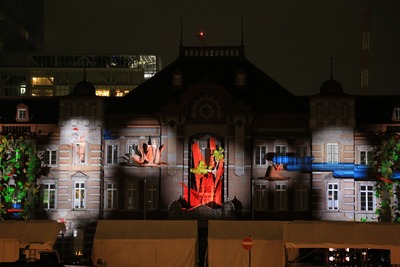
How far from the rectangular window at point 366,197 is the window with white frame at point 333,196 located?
2081mm

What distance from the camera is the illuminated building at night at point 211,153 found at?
75375 millimetres

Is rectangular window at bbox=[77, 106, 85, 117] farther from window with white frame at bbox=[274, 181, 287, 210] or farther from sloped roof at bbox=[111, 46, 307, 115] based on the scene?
window with white frame at bbox=[274, 181, 287, 210]

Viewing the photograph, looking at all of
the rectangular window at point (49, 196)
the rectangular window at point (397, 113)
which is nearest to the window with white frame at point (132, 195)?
the rectangular window at point (49, 196)

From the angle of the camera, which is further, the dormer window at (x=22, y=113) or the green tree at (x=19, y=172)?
the dormer window at (x=22, y=113)

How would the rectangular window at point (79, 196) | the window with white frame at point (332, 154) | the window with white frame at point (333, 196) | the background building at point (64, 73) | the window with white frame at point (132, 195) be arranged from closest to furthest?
the window with white frame at point (333, 196), the window with white frame at point (332, 154), the rectangular window at point (79, 196), the window with white frame at point (132, 195), the background building at point (64, 73)

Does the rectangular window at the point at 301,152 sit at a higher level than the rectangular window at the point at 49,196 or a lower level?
higher

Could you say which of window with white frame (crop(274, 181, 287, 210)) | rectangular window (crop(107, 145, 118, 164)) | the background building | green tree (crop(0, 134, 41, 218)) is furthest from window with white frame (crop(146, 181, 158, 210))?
the background building

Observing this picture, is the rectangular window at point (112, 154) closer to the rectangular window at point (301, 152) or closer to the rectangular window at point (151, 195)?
the rectangular window at point (151, 195)

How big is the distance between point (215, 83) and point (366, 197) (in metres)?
14.8

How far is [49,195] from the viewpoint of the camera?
77.9 meters

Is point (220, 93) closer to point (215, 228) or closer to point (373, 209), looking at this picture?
point (373, 209)

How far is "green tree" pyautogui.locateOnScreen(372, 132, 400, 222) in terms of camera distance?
74438mm

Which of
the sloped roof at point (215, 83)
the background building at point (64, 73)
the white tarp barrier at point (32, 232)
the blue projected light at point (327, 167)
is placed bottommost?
the white tarp barrier at point (32, 232)

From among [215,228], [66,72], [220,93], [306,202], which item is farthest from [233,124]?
[66,72]
